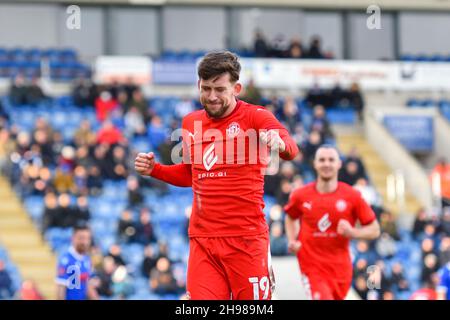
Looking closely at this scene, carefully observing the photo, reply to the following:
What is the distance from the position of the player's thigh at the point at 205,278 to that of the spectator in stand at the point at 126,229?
41.5ft

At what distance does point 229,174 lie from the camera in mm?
7270

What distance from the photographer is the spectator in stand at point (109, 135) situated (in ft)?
74.4

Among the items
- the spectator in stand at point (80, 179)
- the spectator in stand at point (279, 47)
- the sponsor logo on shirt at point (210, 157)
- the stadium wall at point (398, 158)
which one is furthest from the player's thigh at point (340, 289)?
the spectator in stand at point (279, 47)

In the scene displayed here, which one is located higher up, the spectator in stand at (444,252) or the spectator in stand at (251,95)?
the spectator in stand at (251,95)

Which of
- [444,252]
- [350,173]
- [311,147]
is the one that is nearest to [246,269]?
Result: [444,252]

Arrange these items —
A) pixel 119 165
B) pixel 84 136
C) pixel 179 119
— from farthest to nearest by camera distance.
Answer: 1. pixel 179 119
2. pixel 84 136
3. pixel 119 165

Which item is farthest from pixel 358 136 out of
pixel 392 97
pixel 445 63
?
pixel 445 63

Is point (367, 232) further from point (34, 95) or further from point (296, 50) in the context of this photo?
point (296, 50)

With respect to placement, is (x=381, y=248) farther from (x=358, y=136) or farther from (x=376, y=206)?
(x=358, y=136)

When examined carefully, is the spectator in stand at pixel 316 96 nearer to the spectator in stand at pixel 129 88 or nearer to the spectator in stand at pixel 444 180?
the spectator in stand at pixel 444 180

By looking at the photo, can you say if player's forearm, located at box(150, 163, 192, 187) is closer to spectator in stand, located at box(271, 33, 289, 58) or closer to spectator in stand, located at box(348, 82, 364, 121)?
spectator in stand, located at box(348, 82, 364, 121)

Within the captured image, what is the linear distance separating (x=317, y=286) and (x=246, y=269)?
3203 mm

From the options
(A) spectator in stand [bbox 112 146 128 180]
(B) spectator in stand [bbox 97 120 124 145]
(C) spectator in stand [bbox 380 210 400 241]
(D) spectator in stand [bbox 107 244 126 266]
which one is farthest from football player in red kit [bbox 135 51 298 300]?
(B) spectator in stand [bbox 97 120 124 145]

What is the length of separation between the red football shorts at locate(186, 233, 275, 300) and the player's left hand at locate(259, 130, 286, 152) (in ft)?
2.52
